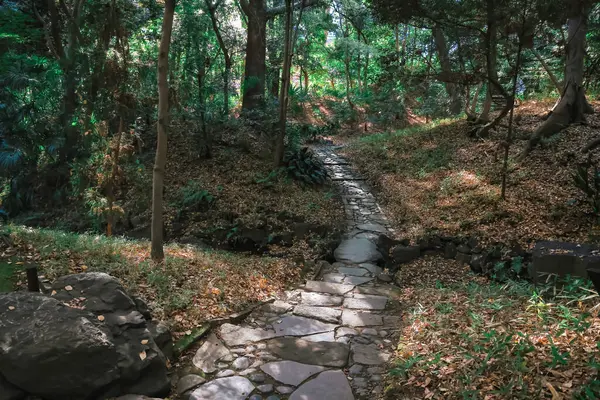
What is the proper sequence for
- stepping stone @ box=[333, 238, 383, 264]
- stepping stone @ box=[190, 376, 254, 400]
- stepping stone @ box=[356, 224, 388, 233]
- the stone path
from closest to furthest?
stepping stone @ box=[190, 376, 254, 400] → the stone path → stepping stone @ box=[333, 238, 383, 264] → stepping stone @ box=[356, 224, 388, 233]

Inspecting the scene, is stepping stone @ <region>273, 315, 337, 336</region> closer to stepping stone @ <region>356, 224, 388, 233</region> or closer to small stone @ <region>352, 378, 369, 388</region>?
small stone @ <region>352, 378, 369, 388</region>

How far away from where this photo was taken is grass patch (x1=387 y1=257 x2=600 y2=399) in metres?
2.53

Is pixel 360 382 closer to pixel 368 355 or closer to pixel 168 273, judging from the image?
pixel 368 355

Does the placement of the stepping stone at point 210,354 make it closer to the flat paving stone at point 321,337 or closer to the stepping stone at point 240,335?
the stepping stone at point 240,335

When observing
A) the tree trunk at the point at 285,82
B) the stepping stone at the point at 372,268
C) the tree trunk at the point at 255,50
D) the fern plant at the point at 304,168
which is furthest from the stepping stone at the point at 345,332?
the tree trunk at the point at 255,50

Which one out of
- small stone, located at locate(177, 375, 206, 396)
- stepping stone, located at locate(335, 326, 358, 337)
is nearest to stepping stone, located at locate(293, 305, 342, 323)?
stepping stone, located at locate(335, 326, 358, 337)

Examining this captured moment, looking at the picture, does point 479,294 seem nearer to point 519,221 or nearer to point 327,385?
point 327,385

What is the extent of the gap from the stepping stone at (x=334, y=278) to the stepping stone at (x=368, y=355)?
6.83 ft

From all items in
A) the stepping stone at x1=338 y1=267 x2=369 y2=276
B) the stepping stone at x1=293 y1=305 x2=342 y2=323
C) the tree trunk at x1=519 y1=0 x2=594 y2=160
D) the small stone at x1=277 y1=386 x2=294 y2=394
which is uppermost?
the tree trunk at x1=519 y1=0 x2=594 y2=160

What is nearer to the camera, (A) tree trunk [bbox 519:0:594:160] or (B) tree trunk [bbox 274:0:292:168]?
(B) tree trunk [bbox 274:0:292:168]

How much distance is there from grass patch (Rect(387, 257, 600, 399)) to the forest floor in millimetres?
2739

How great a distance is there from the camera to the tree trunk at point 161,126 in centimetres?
467

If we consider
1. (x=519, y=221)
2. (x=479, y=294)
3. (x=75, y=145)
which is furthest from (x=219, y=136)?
(x=479, y=294)

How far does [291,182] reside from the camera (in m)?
9.62
